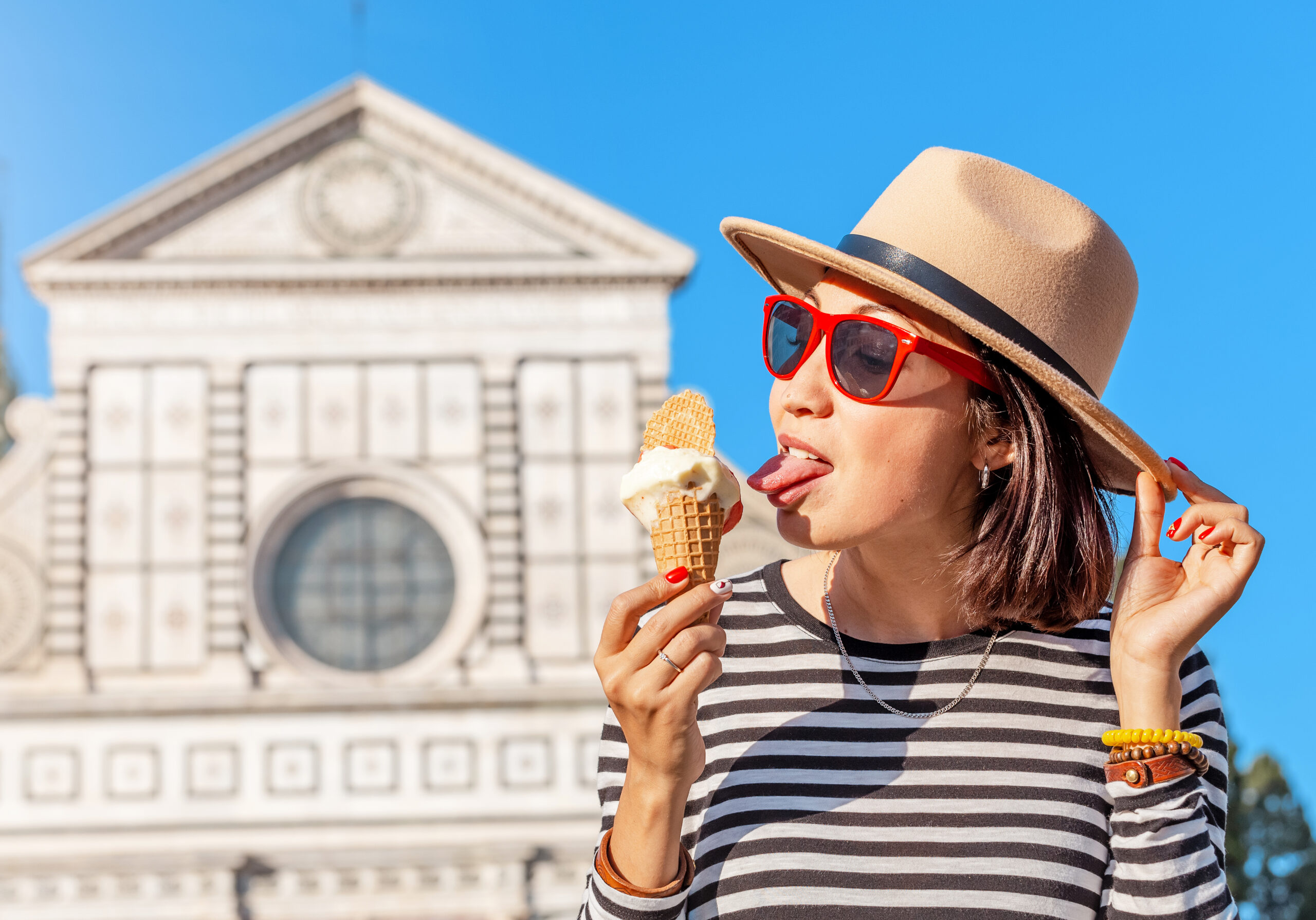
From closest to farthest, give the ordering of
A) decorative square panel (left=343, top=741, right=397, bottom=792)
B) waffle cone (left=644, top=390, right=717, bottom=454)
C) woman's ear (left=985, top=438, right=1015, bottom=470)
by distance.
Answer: woman's ear (left=985, top=438, right=1015, bottom=470) < waffle cone (left=644, top=390, right=717, bottom=454) < decorative square panel (left=343, top=741, right=397, bottom=792)

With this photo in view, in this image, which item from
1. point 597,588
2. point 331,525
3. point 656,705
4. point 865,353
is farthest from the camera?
point 331,525

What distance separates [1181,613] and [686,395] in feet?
2.42

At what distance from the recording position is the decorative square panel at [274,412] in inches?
547

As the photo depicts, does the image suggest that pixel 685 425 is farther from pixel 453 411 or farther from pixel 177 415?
pixel 177 415

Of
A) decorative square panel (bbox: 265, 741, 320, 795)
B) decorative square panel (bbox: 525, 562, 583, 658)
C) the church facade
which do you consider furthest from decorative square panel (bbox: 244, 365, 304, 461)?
decorative square panel (bbox: 265, 741, 320, 795)

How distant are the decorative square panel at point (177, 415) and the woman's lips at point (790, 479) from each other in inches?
506

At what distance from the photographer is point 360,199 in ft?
47.4

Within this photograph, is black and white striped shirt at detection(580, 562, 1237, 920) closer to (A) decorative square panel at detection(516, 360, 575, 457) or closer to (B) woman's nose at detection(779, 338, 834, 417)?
(B) woman's nose at detection(779, 338, 834, 417)

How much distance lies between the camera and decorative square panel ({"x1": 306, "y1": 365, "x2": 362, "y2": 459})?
1388 centimetres

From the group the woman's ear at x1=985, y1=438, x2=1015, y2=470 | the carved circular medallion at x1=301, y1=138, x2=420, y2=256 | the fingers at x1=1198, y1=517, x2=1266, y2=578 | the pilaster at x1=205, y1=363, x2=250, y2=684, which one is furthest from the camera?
the carved circular medallion at x1=301, y1=138, x2=420, y2=256

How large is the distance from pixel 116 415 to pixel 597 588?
5.05 m

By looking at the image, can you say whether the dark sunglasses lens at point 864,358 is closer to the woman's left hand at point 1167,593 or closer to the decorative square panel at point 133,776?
the woman's left hand at point 1167,593

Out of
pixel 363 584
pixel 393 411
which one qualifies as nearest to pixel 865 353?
pixel 393 411

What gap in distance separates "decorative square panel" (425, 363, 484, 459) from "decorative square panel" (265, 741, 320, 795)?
10.0 feet
